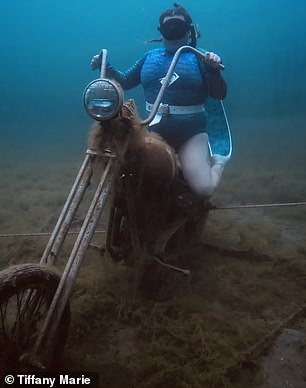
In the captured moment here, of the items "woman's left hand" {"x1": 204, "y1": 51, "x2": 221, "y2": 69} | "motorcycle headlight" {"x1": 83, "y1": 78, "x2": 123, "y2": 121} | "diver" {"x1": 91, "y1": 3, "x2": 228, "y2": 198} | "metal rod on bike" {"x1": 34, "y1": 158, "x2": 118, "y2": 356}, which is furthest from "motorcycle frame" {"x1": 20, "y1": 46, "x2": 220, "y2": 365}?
"diver" {"x1": 91, "y1": 3, "x2": 228, "y2": 198}

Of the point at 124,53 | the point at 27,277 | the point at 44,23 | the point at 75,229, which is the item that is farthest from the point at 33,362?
the point at 44,23

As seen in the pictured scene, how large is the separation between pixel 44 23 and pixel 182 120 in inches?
4585

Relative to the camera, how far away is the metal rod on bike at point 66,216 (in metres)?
2.54

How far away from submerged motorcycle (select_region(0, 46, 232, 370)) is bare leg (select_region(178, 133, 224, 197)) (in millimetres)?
89

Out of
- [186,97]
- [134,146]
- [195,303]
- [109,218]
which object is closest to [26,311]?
[109,218]

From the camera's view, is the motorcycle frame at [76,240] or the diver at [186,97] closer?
the motorcycle frame at [76,240]

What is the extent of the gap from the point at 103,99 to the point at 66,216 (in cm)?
84

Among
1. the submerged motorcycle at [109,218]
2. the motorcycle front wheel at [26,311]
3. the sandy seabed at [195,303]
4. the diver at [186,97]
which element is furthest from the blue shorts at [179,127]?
the motorcycle front wheel at [26,311]

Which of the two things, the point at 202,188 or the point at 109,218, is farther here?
the point at 202,188

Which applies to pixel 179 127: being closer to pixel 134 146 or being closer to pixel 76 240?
pixel 134 146

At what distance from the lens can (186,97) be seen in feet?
12.4

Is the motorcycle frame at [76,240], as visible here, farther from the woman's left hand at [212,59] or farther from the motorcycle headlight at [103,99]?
the woman's left hand at [212,59]

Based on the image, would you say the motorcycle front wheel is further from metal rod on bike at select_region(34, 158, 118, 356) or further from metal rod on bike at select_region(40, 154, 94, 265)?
metal rod on bike at select_region(40, 154, 94, 265)

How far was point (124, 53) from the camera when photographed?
84.4m
